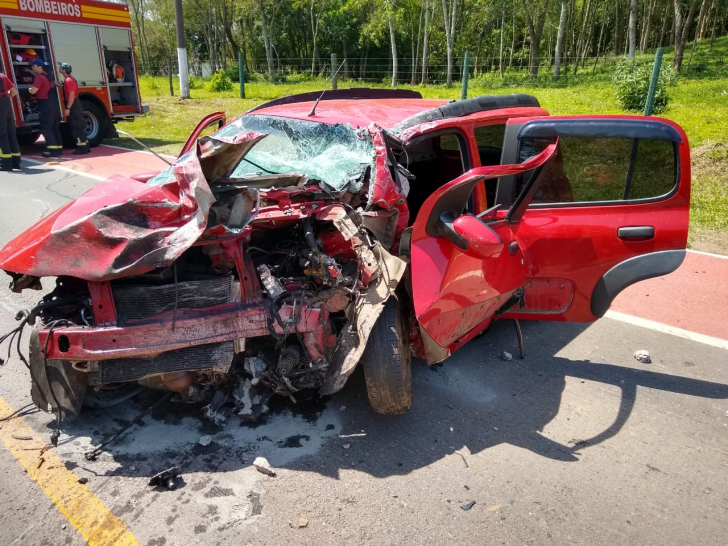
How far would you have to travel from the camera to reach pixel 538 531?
2.50 metres

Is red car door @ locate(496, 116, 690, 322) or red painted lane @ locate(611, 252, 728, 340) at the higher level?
red car door @ locate(496, 116, 690, 322)

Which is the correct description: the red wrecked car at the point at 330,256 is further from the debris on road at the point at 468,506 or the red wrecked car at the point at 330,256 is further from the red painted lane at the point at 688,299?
the red painted lane at the point at 688,299

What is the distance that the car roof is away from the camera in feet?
12.7

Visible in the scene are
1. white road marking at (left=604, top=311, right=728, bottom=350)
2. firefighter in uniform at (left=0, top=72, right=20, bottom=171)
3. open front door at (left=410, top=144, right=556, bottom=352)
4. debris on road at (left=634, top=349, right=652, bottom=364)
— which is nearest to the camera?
open front door at (left=410, top=144, right=556, bottom=352)

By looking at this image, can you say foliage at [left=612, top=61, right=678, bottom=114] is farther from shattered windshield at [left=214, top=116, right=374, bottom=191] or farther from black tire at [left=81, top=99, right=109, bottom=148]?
black tire at [left=81, top=99, right=109, bottom=148]

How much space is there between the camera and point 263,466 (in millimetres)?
2816

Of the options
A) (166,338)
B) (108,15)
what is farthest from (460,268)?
(108,15)

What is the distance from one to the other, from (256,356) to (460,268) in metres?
1.24

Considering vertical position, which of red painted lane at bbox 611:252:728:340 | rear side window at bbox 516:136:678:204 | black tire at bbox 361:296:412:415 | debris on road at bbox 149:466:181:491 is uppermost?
rear side window at bbox 516:136:678:204

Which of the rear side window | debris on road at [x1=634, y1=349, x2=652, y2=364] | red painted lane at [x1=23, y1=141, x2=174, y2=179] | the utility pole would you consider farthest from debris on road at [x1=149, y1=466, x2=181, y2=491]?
the utility pole

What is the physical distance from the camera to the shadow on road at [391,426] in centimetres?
291

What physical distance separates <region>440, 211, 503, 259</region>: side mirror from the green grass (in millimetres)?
5482

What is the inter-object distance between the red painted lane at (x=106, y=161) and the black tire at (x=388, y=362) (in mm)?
8449

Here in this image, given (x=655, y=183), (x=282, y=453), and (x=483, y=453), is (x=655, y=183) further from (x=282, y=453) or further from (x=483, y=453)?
(x=282, y=453)
